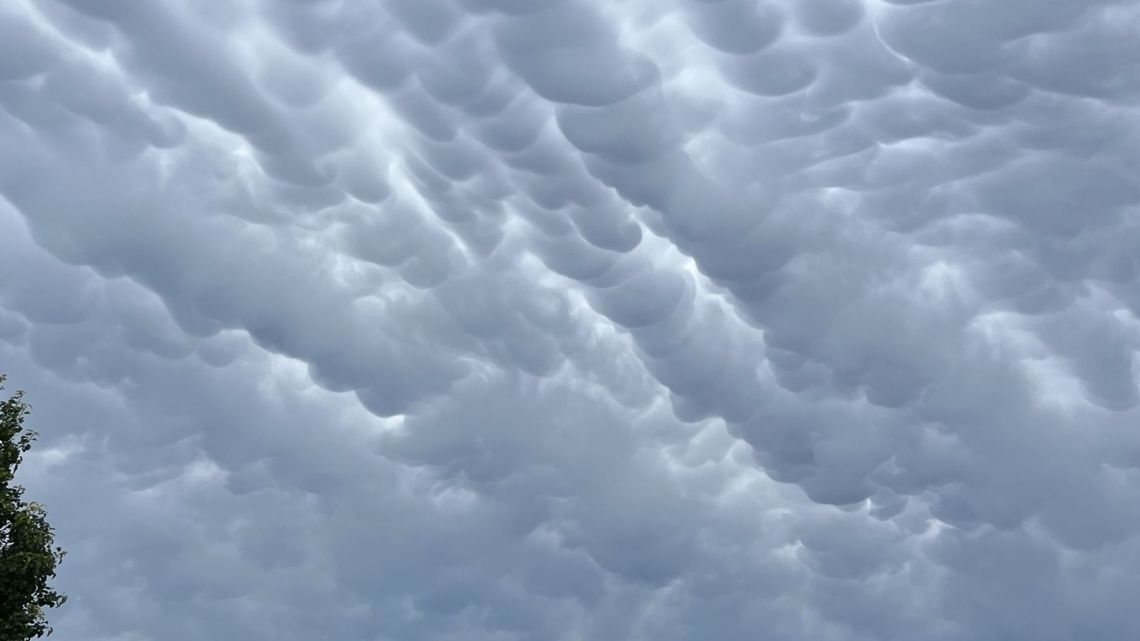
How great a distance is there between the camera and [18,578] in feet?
141

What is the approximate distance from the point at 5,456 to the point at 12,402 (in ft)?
6.74

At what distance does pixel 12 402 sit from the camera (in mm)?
45562

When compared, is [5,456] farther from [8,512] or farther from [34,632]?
[34,632]

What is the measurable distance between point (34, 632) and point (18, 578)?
200 centimetres

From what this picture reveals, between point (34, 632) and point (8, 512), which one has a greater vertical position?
point (8, 512)

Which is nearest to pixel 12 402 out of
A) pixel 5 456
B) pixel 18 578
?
pixel 5 456

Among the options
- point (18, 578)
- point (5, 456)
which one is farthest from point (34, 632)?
point (5, 456)

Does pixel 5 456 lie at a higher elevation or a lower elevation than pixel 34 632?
higher

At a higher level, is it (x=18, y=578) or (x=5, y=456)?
(x=5, y=456)

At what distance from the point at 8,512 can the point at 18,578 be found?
7.39 feet

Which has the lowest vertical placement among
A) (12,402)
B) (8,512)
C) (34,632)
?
(34,632)

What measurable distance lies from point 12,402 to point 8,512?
4.30 metres

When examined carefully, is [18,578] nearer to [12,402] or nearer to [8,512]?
[8,512]

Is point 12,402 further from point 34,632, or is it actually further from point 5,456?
point 34,632
